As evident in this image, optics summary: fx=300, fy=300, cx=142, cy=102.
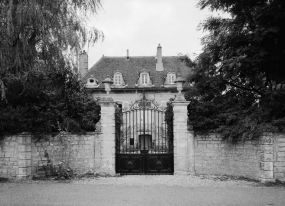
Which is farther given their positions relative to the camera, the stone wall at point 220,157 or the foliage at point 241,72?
the stone wall at point 220,157

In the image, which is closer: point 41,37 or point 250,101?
point 41,37

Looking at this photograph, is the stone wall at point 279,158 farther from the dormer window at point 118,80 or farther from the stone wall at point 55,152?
the dormer window at point 118,80

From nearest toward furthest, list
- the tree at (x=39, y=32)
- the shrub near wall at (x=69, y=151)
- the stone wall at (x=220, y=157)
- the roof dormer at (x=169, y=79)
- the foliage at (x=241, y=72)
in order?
the tree at (x=39, y=32), the foliage at (x=241, y=72), the stone wall at (x=220, y=157), the shrub near wall at (x=69, y=151), the roof dormer at (x=169, y=79)

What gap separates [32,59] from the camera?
9.05 m

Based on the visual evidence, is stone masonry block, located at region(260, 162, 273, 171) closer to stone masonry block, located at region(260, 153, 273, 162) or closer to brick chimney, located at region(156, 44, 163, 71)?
stone masonry block, located at region(260, 153, 273, 162)

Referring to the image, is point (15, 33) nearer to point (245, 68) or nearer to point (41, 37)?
point (41, 37)

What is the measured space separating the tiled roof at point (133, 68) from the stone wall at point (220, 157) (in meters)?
18.0

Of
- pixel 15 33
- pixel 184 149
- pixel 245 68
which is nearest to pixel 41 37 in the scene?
pixel 15 33

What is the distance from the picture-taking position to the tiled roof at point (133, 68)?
95.4 feet

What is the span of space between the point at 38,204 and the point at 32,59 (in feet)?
14.5

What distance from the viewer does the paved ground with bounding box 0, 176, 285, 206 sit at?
6902 millimetres

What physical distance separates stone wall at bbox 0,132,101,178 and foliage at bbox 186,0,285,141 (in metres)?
3.75

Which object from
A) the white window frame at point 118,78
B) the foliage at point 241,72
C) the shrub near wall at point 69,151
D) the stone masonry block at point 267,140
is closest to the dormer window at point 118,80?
the white window frame at point 118,78

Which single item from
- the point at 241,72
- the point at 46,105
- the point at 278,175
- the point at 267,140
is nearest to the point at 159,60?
the point at 241,72
